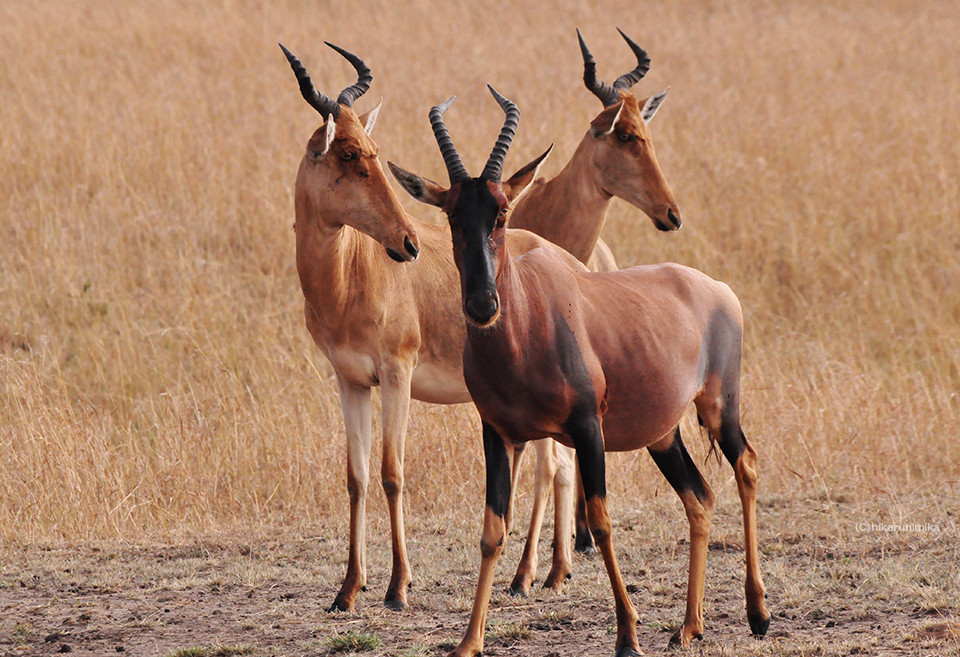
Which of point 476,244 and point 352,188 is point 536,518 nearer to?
point 352,188

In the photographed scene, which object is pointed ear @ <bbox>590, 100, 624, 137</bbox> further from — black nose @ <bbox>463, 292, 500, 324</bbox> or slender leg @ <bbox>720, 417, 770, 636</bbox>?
black nose @ <bbox>463, 292, 500, 324</bbox>

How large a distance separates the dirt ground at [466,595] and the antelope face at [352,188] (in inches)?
76.0

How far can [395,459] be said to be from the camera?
6875 millimetres

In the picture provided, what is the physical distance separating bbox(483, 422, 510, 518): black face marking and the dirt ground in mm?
850

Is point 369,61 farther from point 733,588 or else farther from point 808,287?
point 733,588

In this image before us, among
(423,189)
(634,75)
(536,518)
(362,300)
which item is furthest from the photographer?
(634,75)

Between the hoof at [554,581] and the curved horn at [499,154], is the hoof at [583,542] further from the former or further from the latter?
the curved horn at [499,154]

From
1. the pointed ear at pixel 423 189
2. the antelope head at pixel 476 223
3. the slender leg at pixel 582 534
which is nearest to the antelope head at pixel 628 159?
the slender leg at pixel 582 534

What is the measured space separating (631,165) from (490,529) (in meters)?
3.76

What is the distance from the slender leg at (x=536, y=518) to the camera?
716cm

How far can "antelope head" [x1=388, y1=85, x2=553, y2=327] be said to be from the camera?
198 inches

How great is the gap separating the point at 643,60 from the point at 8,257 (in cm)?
766

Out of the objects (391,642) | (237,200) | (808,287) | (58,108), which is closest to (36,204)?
(237,200)

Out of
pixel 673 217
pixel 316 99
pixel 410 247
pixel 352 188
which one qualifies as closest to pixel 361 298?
pixel 410 247
